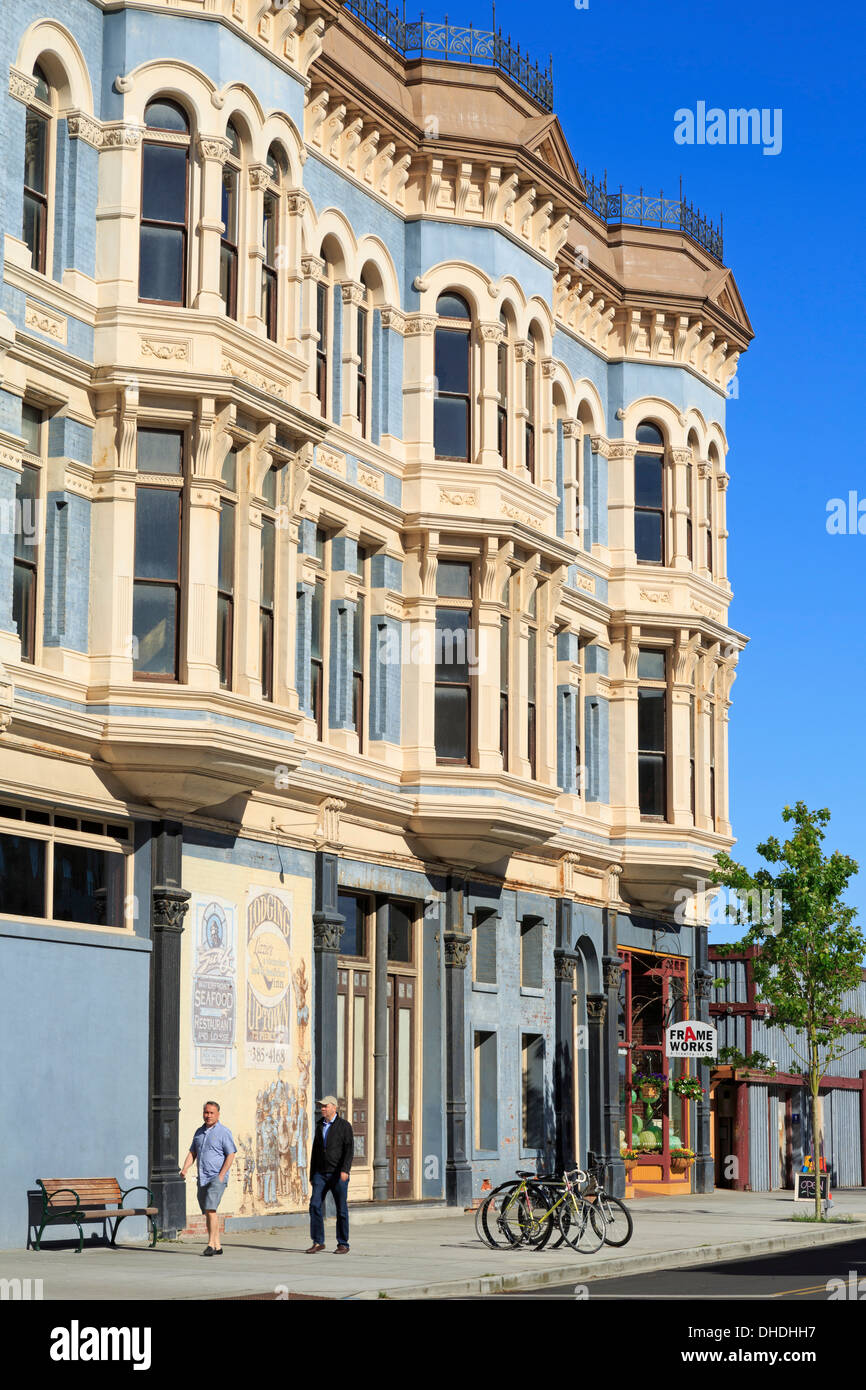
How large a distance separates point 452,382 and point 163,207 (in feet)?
28.9

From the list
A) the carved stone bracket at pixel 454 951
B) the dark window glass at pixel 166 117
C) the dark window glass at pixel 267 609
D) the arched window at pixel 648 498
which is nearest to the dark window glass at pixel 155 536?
the dark window glass at pixel 267 609

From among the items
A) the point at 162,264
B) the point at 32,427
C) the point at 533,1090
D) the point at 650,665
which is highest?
the point at 162,264

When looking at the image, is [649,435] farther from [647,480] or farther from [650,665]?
[650,665]

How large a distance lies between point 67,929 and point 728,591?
23.1m

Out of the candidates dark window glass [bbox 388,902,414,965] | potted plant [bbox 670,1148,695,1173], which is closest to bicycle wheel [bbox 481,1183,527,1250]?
dark window glass [bbox 388,902,414,965]

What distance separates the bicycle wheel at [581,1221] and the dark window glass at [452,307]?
15.2m

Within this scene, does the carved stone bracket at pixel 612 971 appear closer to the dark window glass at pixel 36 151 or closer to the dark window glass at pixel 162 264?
the dark window glass at pixel 162 264

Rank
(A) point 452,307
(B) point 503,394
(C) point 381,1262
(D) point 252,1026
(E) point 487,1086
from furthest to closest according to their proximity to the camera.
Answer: (E) point 487,1086
(B) point 503,394
(A) point 452,307
(D) point 252,1026
(C) point 381,1262

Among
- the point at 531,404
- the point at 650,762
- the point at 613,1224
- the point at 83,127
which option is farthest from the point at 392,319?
the point at 613,1224

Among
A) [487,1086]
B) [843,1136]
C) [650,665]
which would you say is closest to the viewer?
[487,1086]

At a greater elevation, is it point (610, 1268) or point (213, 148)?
point (213, 148)

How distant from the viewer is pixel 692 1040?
3666 cm

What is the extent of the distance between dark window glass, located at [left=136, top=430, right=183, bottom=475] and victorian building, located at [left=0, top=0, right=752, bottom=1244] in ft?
0.12
